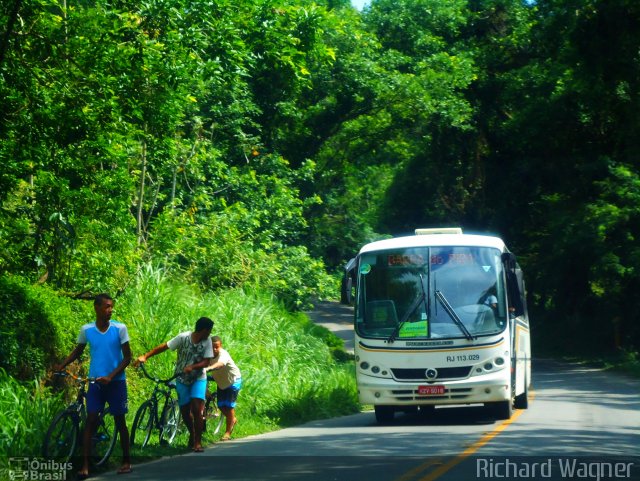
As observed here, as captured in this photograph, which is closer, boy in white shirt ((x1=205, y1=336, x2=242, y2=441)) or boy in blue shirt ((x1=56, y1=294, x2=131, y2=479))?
boy in blue shirt ((x1=56, y1=294, x2=131, y2=479))

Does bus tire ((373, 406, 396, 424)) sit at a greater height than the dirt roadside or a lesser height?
lesser

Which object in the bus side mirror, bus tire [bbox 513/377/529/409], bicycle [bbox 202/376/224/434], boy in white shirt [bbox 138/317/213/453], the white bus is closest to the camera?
boy in white shirt [bbox 138/317/213/453]

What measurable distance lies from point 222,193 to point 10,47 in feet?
50.1

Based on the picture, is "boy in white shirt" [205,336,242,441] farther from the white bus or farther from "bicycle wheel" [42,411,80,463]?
"bicycle wheel" [42,411,80,463]

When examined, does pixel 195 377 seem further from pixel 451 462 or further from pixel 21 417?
pixel 451 462

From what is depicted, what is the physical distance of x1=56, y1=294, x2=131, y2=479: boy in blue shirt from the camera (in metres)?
10.8

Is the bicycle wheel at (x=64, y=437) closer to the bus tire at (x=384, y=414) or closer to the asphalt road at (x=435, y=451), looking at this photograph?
the asphalt road at (x=435, y=451)

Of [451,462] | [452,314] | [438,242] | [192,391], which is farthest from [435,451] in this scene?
[438,242]

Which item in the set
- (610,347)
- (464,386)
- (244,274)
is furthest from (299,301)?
(610,347)

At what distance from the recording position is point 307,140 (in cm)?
3566

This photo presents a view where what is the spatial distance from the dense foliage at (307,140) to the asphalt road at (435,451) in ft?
13.2

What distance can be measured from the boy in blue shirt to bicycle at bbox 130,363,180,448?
2181mm

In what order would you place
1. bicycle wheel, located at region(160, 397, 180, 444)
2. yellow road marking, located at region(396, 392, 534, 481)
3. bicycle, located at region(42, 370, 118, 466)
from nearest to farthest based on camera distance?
yellow road marking, located at region(396, 392, 534, 481), bicycle, located at region(42, 370, 118, 466), bicycle wheel, located at region(160, 397, 180, 444)

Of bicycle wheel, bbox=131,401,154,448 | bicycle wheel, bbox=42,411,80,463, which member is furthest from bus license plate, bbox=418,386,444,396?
bicycle wheel, bbox=42,411,80,463
